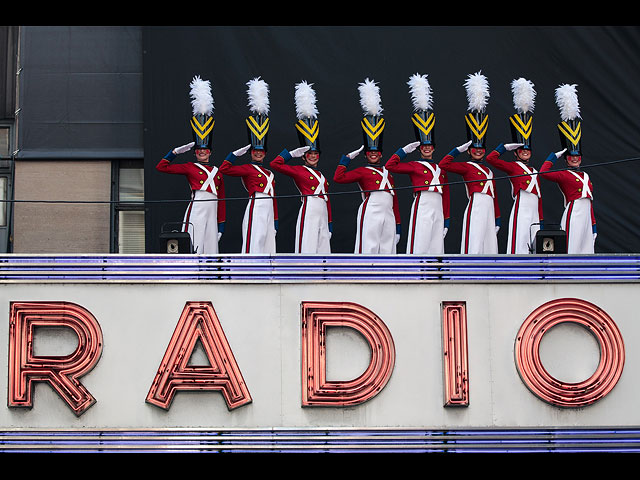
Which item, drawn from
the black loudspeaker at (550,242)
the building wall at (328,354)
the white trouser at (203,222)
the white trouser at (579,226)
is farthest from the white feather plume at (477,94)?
the building wall at (328,354)

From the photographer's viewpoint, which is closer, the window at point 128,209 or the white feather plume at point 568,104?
the white feather plume at point 568,104

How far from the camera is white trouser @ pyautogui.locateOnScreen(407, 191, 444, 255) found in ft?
41.6

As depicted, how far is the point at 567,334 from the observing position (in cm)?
991

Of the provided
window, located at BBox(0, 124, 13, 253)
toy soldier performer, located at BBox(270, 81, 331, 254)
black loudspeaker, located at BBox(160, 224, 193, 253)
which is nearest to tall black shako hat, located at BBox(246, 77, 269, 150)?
toy soldier performer, located at BBox(270, 81, 331, 254)

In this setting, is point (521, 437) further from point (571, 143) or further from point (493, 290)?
point (571, 143)

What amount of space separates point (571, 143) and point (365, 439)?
5016mm

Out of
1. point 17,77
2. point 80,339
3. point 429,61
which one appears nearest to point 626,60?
point 429,61

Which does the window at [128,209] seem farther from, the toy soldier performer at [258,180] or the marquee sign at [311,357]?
the marquee sign at [311,357]

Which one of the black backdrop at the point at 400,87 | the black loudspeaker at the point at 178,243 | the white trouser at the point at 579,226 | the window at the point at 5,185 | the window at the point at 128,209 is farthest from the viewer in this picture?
the black backdrop at the point at 400,87

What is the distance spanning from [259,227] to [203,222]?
2.03 ft

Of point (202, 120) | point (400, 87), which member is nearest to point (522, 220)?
point (400, 87)

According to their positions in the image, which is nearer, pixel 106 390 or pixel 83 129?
pixel 106 390

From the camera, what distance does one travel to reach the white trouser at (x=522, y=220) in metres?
13.0

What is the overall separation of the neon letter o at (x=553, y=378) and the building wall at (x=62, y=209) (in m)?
6.54
